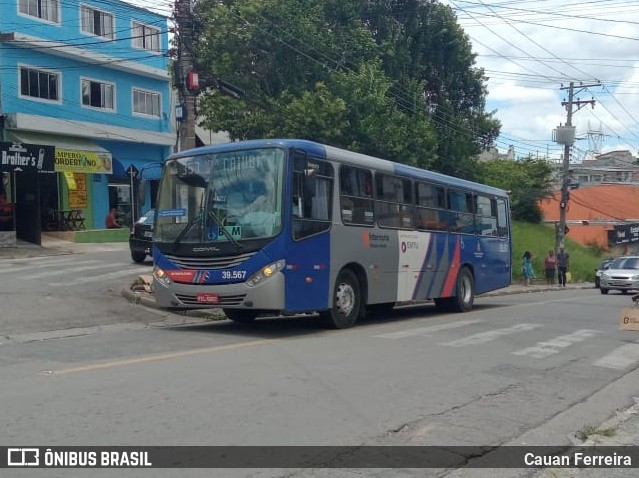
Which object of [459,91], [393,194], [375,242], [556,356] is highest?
[459,91]

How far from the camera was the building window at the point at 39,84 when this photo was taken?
30.1m

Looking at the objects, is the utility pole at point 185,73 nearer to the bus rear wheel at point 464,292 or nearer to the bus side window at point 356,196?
the bus side window at point 356,196

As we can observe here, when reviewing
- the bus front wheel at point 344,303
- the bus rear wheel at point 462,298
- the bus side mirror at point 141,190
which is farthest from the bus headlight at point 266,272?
the bus rear wheel at point 462,298

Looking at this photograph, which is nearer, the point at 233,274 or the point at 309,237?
the point at 233,274

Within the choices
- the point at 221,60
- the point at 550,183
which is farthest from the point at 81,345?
the point at 550,183

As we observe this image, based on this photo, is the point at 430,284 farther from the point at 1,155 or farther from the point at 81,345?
the point at 1,155

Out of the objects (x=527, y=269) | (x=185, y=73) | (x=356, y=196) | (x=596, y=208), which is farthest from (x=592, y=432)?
(x=596, y=208)

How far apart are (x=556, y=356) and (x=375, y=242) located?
14.2 feet

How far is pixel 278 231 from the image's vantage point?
11555 mm

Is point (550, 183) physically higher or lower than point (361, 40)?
lower

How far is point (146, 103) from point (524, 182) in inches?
991

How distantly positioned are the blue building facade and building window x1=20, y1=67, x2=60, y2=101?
0.04m

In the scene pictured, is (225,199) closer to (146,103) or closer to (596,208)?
(146,103)

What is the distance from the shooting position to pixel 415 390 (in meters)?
8.04
